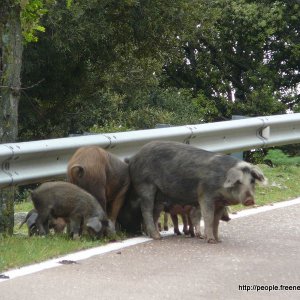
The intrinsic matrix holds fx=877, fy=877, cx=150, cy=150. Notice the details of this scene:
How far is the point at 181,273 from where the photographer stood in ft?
21.3

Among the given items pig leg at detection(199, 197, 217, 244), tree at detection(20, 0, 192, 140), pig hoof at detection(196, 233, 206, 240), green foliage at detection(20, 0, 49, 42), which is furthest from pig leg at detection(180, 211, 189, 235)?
tree at detection(20, 0, 192, 140)

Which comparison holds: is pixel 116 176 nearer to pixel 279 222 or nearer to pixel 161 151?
pixel 161 151

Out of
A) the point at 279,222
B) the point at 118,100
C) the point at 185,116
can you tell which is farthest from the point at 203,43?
the point at 279,222

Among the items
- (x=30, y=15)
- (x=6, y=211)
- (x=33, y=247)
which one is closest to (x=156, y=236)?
(x=33, y=247)

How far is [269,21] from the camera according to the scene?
24.7 metres

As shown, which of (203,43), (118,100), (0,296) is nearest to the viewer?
(0,296)

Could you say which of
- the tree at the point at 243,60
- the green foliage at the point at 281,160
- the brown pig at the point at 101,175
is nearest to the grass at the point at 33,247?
the brown pig at the point at 101,175

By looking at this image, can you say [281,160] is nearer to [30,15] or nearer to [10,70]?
[30,15]

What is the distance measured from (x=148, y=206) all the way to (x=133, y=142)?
4.30ft

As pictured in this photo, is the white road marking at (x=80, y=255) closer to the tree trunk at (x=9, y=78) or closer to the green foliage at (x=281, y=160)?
the tree trunk at (x=9, y=78)

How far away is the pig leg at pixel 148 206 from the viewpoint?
7969mm

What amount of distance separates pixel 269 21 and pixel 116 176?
17325 millimetres

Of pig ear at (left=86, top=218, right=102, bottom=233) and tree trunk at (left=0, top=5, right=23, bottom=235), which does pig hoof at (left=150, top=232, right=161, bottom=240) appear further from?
tree trunk at (left=0, top=5, right=23, bottom=235)

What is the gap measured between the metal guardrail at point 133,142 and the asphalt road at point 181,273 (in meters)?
1.35
